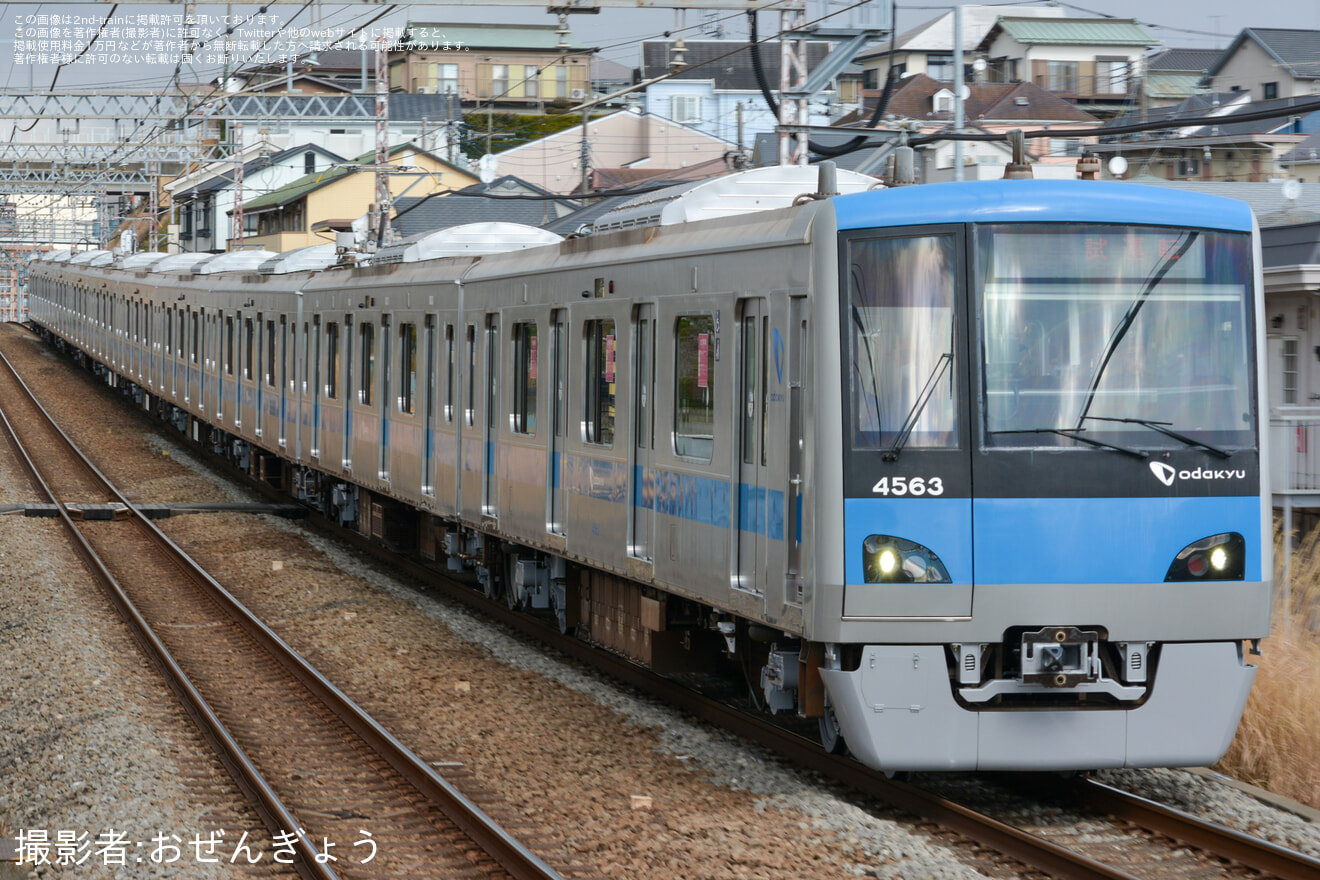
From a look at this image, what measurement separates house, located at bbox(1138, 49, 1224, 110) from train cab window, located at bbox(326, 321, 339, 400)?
1601 inches

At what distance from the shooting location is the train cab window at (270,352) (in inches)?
752

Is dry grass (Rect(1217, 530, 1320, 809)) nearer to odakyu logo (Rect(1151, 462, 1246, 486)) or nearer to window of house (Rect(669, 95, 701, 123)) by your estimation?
Result: odakyu logo (Rect(1151, 462, 1246, 486))

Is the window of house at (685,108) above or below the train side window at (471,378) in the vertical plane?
above

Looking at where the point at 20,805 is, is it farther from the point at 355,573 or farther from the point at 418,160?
the point at 418,160

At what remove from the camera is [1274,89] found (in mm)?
50281

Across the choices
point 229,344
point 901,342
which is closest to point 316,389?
point 229,344

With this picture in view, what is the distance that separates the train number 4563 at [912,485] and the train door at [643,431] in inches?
87.5

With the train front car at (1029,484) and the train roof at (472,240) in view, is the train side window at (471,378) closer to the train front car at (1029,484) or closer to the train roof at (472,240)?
the train roof at (472,240)

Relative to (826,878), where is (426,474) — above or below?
above

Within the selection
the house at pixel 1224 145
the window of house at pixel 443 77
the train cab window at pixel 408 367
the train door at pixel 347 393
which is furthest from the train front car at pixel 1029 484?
the window of house at pixel 443 77

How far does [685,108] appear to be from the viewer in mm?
64562

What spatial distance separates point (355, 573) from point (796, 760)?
7909 millimetres

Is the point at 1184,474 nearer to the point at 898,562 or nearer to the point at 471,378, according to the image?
the point at 898,562

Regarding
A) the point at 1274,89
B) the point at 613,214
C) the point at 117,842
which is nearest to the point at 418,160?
the point at 1274,89
